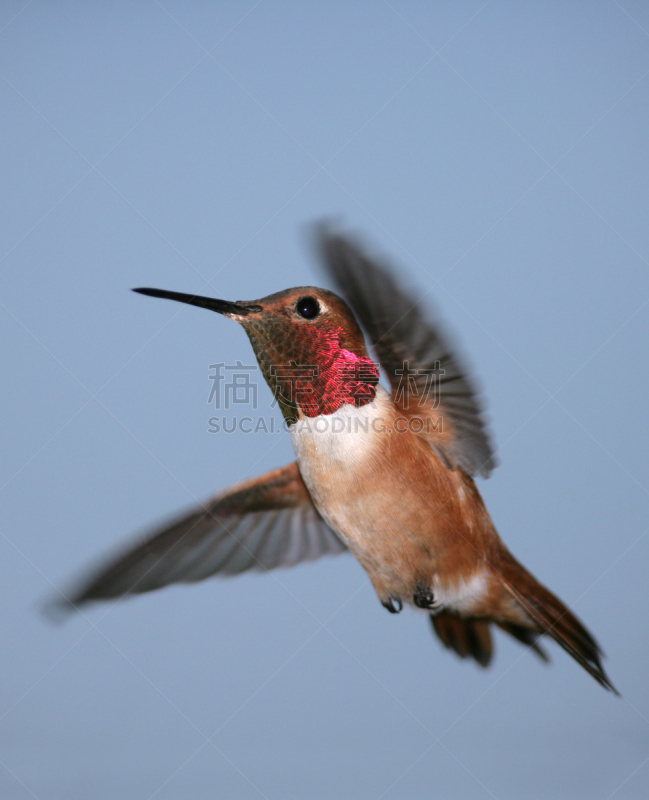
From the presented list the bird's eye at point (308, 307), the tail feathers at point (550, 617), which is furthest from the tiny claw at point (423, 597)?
the bird's eye at point (308, 307)

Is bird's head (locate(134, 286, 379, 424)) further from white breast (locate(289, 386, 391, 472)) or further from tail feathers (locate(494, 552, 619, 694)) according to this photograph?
tail feathers (locate(494, 552, 619, 694))

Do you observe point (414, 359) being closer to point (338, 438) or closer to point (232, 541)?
point (338, 438)

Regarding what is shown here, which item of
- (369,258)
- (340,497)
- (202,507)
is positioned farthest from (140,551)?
→ (369,258)

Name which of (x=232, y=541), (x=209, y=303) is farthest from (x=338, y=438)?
(x=232, y=541)

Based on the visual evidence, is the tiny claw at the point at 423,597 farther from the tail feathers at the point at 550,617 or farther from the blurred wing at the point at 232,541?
the blurred wing at the point at 232,541

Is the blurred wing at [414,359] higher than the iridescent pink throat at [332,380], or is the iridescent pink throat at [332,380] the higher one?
the blurred wing at [414,359]

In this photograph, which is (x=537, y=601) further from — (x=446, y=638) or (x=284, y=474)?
(x=284, y=474)

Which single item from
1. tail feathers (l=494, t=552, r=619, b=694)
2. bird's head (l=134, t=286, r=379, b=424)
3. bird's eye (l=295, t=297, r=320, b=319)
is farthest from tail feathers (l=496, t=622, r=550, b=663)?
bird's eye (l=295, t=297, r=320, b=319)
